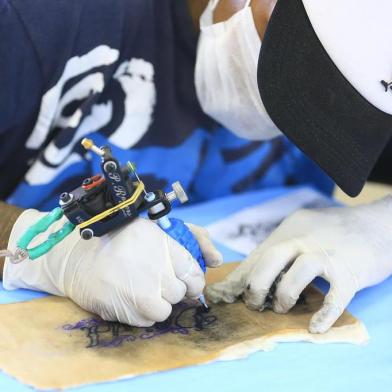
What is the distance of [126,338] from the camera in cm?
72

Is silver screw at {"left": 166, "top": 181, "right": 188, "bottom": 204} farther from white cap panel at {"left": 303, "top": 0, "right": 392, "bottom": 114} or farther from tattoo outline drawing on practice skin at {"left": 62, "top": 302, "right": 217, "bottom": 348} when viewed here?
white cap panel at {"left": 303, "top": 0, "right": 392, "bottom": 114}

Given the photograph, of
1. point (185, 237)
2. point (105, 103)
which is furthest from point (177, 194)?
point (105, 103)

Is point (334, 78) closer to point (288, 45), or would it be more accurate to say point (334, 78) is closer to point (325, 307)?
point (288, 45)

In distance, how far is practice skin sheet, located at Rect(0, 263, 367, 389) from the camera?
0.66 m

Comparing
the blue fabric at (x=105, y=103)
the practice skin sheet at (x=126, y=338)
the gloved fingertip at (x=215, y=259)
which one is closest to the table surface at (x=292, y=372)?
the practice skin sheet at (x=126, y=338)

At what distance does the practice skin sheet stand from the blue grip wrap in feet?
0.26

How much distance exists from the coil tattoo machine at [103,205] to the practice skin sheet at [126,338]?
0.10 metres

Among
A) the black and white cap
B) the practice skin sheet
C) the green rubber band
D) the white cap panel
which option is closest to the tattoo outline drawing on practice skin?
the practice skin sheet

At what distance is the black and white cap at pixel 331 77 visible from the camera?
784 mm

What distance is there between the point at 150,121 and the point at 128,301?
47 centimetres

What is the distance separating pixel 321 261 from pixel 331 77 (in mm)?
242

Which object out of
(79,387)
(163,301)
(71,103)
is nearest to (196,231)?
(163,301)

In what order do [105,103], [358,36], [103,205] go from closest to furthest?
[103,205]
[358,36]
[105,103]

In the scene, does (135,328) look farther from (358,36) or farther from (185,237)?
(358,36)
